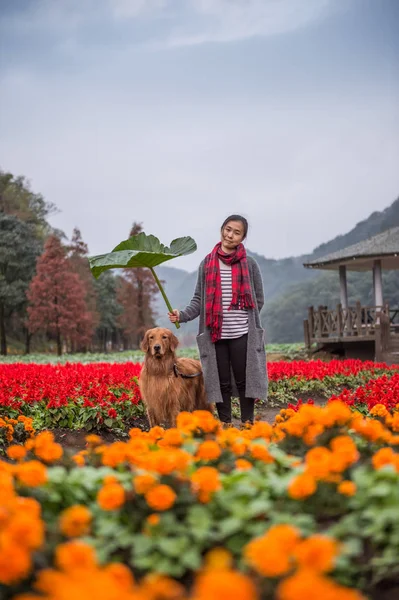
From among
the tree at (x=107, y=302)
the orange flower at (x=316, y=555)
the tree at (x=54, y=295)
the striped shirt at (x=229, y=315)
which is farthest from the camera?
the tree at (x=107, y=302)

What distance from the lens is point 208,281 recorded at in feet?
19.6

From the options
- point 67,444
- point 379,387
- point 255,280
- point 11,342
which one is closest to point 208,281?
point 255,280

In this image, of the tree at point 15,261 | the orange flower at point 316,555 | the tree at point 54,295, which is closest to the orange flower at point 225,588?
the orange flower at point 316,555

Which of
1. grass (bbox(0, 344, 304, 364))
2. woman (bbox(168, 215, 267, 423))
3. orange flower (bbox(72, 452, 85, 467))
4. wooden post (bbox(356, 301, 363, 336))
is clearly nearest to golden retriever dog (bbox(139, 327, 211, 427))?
woman (bbox(168, 215, 267, 423))

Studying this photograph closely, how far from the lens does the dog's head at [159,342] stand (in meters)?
6.07

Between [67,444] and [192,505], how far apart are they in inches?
189

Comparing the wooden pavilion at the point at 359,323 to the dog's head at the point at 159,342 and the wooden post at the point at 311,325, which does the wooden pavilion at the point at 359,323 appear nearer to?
the wooden post at the point at 311,325

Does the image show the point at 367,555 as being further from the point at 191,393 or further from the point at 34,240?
the point at 34,240

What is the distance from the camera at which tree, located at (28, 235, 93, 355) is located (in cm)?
3581

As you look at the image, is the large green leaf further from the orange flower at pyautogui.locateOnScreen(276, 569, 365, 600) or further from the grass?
the grass

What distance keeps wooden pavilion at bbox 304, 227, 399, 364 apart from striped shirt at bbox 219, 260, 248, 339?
50.8ft

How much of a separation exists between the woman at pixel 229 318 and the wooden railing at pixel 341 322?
17.1 metres

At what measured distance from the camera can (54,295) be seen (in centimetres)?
3581

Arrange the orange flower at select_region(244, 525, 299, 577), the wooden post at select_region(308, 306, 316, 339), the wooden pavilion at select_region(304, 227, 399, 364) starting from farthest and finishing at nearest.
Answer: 1. the wooden post at select_region(308, 306, 316, 339)
2. the wooden pavilion at select_region(304, 227, 399, 364)
3. the orange flower at select_region(244, 525, 299, 577)
